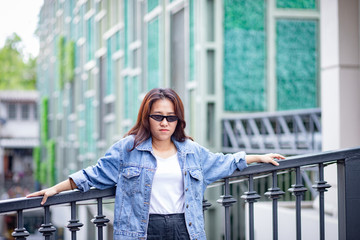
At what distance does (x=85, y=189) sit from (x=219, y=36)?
900 centimetres

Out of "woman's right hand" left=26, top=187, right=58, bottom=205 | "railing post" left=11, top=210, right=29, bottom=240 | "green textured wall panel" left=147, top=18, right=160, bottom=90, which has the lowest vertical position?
"railing post" left=11, top=210, right=29, bottom=240

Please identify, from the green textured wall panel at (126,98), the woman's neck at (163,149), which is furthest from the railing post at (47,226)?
the green textured wall panel at (126,98)

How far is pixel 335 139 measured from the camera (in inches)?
276

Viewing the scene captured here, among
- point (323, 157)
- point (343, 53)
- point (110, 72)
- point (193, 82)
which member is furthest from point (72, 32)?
point (323, 157)

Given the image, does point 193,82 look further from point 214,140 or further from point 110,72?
point 110,72

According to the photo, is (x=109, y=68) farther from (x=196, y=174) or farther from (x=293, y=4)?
(x=196, y=174)

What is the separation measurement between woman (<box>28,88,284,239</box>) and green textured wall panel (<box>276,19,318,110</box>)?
364 inches

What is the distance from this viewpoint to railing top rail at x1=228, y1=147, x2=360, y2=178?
172 inches

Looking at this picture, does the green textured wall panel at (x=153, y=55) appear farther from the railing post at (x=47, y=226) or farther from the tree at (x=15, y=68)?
the tree at (x=15, y=68)

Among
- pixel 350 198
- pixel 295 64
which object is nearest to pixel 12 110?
pixel 295 64

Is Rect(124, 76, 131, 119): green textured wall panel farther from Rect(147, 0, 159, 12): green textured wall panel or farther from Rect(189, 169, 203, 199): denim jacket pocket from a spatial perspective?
Rect(189, 169, 203, 199): denim jacket pocket

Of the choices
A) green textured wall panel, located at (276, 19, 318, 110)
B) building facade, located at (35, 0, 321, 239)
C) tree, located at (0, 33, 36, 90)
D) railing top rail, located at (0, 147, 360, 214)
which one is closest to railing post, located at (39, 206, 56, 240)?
Answer: railing top rail, located at (0, 147, 360, 214)

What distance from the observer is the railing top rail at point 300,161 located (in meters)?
4.36

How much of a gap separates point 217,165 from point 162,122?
0.54 meters
